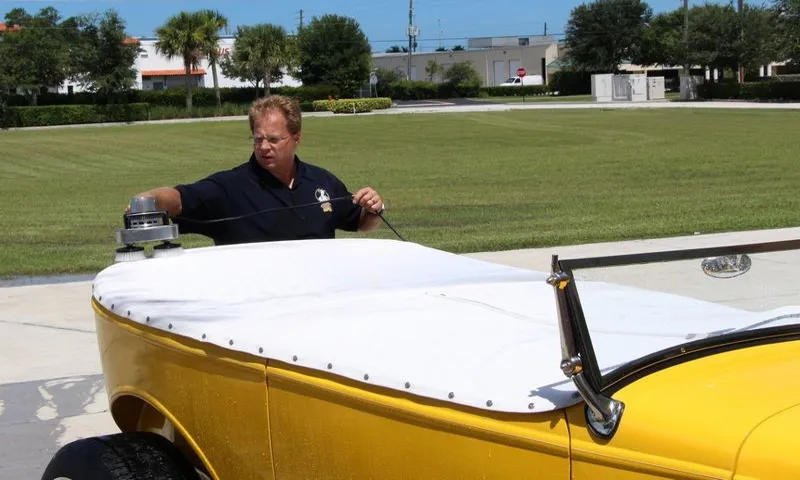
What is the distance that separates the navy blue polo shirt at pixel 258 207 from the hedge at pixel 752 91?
53896mm

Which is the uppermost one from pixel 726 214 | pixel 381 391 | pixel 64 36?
pixel 64 36

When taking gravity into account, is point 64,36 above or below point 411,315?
above

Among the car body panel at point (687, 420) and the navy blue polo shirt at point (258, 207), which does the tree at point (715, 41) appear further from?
the car body panel at point (687, 420)

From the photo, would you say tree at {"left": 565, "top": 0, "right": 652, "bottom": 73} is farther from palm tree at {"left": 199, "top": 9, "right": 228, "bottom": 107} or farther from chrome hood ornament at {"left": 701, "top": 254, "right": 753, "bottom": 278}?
chrome hood ornament at {"left": 701, "top": 254, "right": 753, "bottom": 278}

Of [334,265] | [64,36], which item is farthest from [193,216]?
[64,36]

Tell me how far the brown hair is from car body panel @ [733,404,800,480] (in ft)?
10.2

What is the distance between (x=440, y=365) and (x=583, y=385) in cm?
44

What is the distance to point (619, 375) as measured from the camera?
6.00 ft

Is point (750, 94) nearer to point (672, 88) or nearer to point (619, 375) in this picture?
point (672, 88)

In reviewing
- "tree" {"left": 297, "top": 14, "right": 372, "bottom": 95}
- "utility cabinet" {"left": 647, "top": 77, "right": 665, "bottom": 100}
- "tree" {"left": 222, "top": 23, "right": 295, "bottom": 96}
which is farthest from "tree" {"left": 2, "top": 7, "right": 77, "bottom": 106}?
"utility cabinet" {"left": 647, "top": 77, "right": 665, "bottom": 100}

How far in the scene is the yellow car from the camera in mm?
1741

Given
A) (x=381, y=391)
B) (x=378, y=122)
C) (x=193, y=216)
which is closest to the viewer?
(x=381, y=391)

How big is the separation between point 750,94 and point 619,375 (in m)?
58.9

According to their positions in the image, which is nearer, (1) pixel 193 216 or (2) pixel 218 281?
(2) pixel 218 281
